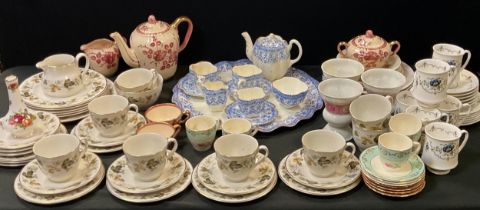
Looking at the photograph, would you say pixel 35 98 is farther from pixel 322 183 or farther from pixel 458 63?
pixel 458 63

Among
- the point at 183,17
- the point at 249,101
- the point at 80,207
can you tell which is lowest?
the point at 80,207

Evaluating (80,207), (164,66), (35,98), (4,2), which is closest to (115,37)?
(164,66)

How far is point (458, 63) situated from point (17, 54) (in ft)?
4.09

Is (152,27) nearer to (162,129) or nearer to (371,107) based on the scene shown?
Answer: (162,129)

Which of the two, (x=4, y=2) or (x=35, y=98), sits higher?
(x=4, y=2)

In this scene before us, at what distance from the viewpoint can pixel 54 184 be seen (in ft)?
3.76

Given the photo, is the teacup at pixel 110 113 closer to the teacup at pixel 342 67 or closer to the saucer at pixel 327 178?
the saucer at pixel 327 178

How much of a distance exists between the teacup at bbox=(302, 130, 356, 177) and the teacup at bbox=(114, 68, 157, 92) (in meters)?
0.45

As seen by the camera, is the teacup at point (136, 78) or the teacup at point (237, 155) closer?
the teacup at point (237, 155)

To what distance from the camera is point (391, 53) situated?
4.89 ft

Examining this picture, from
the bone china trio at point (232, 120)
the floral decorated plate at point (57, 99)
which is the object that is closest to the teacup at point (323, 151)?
the bone china trio at point (232, 120)

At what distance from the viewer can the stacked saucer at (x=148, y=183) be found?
1.12m

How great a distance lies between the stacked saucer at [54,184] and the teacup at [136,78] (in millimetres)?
279

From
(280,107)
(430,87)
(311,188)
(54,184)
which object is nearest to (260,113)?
(280,107)
